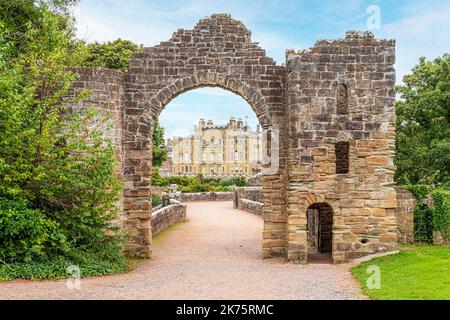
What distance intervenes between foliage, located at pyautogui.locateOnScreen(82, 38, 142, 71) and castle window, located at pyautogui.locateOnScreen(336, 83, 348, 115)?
16.5 meters

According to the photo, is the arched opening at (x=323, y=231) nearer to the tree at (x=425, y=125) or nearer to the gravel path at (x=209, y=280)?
the gravel path at (x=209, y=280)

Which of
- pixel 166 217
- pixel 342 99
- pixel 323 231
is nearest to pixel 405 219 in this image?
pixel 323 231

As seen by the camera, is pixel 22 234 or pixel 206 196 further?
pixel 206 196

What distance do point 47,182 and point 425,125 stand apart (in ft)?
49.4

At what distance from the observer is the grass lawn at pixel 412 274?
410 inches

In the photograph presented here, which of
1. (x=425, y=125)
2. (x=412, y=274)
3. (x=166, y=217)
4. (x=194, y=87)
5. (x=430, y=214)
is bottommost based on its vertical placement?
(x=412, y=274)

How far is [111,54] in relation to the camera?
30.9 metres

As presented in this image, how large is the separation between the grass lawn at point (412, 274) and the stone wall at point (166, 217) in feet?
33.2

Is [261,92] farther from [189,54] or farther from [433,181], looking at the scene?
[433,181]

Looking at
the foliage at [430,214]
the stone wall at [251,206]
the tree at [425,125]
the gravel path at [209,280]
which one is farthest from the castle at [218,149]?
the foliage at [430,214]

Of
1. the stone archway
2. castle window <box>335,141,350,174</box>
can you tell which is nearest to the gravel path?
the stone archway

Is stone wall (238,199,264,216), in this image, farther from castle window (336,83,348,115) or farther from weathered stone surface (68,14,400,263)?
castle window (336,83,348,115)

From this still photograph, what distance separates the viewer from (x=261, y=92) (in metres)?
15.9

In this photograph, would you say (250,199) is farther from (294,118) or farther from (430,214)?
(294,118)
